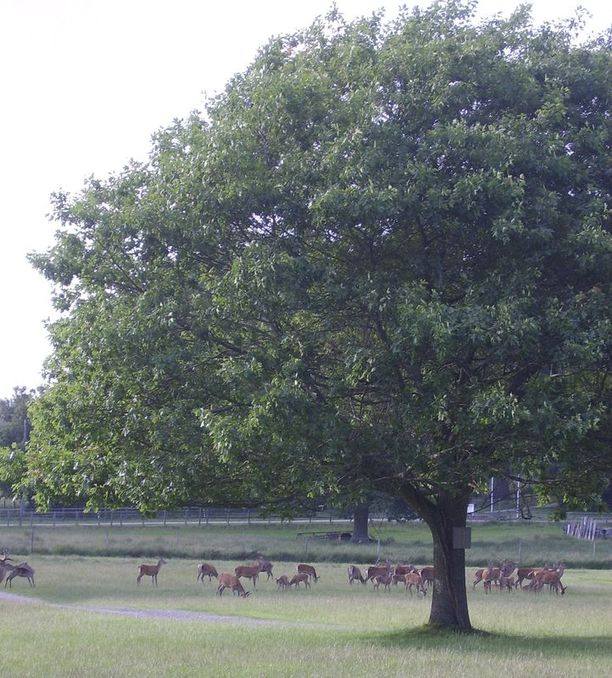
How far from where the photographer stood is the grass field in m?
49.6

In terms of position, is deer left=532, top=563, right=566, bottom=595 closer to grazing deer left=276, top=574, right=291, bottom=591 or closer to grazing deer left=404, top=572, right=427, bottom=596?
grazing deer left=404, top=572, right=427, bottom=596

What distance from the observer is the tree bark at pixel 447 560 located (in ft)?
61.7

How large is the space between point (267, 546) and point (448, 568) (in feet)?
117

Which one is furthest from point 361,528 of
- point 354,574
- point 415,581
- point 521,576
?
point 415,581

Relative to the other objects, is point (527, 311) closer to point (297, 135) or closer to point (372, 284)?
point (372, 284)

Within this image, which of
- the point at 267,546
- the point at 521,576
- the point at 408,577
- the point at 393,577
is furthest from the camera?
the point at 267,546

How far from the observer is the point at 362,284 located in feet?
49.8

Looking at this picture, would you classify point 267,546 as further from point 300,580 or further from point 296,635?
point 296,635

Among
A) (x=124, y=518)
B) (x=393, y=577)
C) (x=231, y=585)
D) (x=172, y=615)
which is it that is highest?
(x=124, y=518)

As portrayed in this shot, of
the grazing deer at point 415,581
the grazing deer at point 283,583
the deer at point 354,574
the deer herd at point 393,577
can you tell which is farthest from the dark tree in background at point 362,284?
the deer at point 354,574

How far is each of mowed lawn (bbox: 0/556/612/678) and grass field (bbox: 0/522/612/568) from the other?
45.4 feet

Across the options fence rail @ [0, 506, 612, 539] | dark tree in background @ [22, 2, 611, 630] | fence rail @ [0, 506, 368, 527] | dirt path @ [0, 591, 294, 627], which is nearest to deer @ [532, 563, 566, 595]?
dirt path @ [0, 591, 294, 627]

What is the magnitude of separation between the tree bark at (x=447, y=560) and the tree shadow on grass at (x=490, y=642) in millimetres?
337

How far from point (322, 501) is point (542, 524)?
6649cm
